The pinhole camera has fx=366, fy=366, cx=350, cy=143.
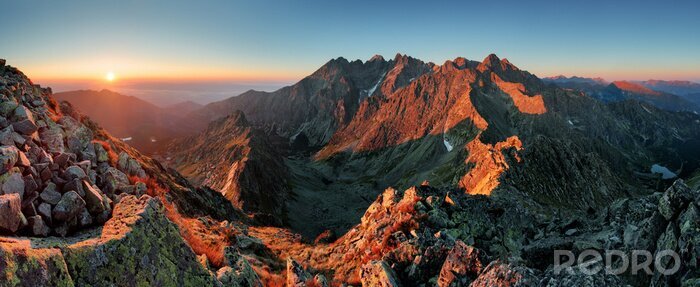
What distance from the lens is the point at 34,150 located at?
1522 cm

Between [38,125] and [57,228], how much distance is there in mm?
9171

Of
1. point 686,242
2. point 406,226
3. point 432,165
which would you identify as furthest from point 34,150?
point 432,165

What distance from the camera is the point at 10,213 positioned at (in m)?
10.5

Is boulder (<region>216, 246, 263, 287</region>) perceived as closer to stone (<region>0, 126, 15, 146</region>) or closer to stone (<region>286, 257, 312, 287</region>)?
stone (<region>286, 257, 312, 287</region>)

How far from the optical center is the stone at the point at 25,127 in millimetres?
15898

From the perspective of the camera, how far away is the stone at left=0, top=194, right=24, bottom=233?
10266mm

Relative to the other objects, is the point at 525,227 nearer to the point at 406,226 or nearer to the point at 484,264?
the point at 406,226

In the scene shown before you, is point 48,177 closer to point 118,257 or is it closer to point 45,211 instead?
point 45,211

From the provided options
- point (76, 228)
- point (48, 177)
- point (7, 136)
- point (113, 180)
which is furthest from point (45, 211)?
point (113, 180)

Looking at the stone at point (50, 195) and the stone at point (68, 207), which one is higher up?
the stone at point (50, 195)

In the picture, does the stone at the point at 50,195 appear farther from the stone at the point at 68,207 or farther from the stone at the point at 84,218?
the stone at the point at 84,218

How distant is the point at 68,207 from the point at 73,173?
282cm

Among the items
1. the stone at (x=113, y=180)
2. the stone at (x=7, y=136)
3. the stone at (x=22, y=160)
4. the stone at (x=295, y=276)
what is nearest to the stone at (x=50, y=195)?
the stone at (x=22, y=160)

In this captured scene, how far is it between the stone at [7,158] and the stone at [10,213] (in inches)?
93.3
